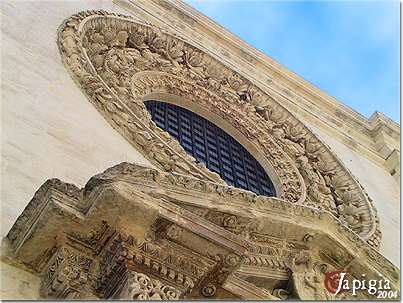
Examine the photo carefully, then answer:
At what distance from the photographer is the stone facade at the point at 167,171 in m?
5.02

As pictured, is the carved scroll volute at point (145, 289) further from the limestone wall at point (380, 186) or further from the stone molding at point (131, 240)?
the limestone wall at point (380, 186)

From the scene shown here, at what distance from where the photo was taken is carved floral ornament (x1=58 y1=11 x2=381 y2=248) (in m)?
8.20

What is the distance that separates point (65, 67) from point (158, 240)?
3.86m

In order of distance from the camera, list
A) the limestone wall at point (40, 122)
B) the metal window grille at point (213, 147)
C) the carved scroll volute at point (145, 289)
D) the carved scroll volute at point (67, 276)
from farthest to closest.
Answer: the metal window grille at point (213, 147) → the limestone wall at point (40, 122) → the carved scroll volute at point (67, 276) → the carved scroll volute at point (145, 289)

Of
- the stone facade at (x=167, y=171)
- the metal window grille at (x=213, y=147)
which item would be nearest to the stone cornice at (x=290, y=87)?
the stone facade at (x=167, y=171)

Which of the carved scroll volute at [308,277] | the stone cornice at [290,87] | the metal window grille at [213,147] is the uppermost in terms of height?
the stone cornice at [290,87]

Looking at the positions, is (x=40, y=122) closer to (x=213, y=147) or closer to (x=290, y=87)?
(x=213, y=147)

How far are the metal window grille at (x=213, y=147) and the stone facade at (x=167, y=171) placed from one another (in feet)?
0.51

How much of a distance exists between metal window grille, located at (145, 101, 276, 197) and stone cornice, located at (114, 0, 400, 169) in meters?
1.58

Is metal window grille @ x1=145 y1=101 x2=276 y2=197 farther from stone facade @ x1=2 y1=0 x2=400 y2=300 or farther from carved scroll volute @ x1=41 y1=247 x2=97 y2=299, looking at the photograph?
carved scroll volute @ x1=41 y1=247 x2=97 y2=299

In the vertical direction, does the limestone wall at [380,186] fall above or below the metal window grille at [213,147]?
above

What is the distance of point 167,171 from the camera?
25.2 ft

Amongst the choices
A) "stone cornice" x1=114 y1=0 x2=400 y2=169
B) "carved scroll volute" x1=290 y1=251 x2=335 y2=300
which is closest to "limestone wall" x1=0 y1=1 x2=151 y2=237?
A: "carved scroll volute" x1=290 y1=251 x2=335 y2=300

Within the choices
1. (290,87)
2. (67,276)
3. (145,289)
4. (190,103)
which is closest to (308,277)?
(145,289)
